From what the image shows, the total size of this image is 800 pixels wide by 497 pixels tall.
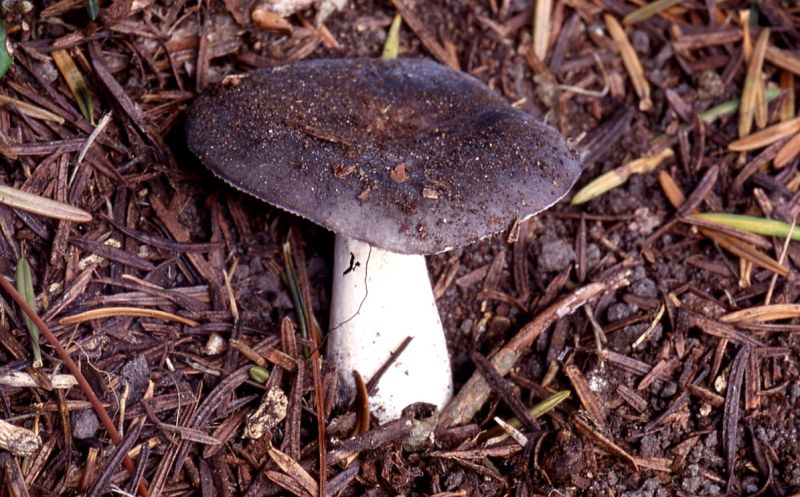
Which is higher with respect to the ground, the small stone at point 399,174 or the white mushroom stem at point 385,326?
the small stone at point 399,174

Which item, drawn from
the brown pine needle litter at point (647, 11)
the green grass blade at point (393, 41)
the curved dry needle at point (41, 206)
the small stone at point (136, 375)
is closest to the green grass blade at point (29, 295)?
the curved dry needle at point (41, 206)

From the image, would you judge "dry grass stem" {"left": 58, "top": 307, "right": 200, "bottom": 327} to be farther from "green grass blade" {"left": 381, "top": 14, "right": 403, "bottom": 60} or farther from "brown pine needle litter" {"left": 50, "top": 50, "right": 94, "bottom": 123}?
"green grass blade" {"left": 381, "top": 14, "right": 403, "bottom": 60}

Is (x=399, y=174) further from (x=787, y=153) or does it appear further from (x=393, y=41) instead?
(x=787, y=153)

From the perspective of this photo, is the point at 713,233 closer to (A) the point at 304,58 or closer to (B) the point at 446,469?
(B) the point at 446,469

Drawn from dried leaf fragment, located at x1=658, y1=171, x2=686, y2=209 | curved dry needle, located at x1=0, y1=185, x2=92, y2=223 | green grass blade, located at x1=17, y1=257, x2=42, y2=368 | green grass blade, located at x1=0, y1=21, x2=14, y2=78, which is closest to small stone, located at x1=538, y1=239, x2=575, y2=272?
dried leaf fragment, located at x1=658, y1=171, x2=686, y2=209

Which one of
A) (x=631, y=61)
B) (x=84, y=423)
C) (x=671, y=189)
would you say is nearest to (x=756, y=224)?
(x=671, y=189)

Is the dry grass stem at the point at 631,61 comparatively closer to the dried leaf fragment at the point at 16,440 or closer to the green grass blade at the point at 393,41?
the green grass blade at the point at 393,41
